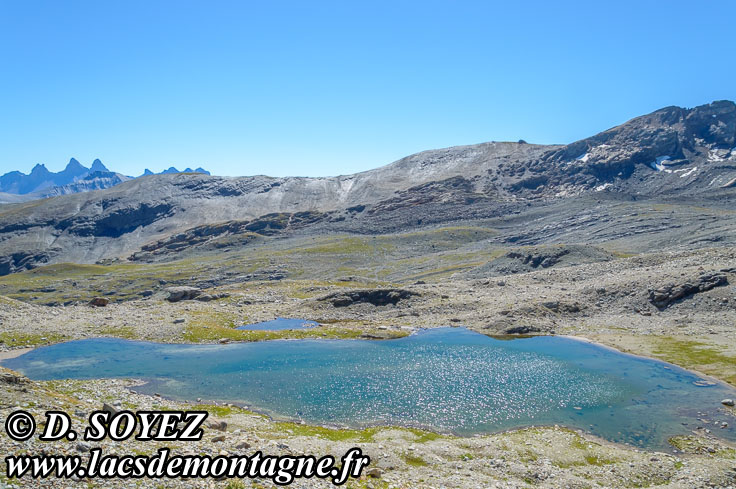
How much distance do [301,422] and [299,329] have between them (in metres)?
42.4

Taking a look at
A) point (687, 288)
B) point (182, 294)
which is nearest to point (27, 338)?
point (182, 294)

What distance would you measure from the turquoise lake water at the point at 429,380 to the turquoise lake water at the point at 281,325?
12.0 meters

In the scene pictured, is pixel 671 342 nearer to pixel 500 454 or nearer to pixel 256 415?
pixel 500 454

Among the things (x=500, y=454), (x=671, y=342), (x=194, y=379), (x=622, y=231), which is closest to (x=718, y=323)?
(x=671, y=342)

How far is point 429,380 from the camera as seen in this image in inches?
2175

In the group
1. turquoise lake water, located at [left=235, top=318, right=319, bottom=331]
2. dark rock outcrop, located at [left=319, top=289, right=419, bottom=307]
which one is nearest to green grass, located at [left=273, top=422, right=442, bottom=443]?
turquoise lake water, located at [left=235, top=318, right=319, bottom=331]

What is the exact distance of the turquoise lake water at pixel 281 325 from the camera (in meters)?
88.1

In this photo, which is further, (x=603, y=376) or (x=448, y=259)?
(x=448, y=259)

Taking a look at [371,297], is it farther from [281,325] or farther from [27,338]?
[27,338]

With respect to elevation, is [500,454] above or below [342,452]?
below

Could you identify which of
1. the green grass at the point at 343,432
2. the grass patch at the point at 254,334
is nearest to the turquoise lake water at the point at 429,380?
the green grass at the point at 343,432

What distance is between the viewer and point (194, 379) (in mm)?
56625

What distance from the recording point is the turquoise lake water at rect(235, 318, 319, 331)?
88.1m

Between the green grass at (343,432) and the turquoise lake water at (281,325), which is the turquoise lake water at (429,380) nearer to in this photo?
the green grass at (343,432)
